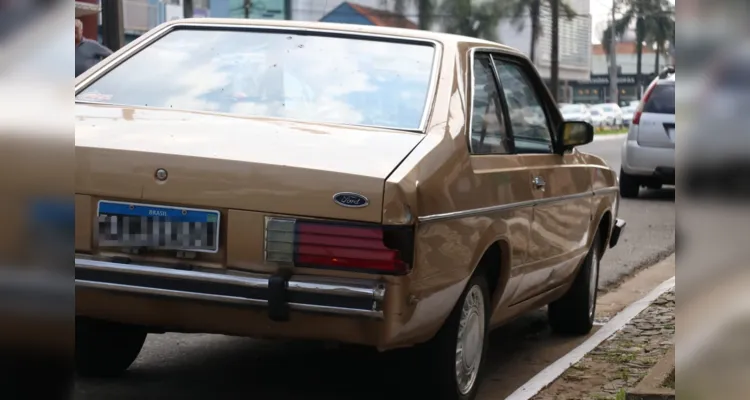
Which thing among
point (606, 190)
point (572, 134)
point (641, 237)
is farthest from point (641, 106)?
point (572, 134)

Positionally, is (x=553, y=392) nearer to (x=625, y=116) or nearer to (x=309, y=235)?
(x=309, y=235)

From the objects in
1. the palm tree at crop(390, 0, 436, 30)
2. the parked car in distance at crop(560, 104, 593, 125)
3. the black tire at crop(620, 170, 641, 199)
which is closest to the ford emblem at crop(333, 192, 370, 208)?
the black tire at crop(620, 170, 641, 199)

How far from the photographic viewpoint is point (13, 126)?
1.45 m

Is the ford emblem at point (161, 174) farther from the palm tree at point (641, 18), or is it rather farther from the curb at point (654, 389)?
the palm tree at point (641, 18)

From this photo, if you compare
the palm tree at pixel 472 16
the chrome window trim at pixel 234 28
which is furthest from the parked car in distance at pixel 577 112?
the chrome window trim at pixel 234 28

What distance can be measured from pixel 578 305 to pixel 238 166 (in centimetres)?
314

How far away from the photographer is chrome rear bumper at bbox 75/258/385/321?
3947mm

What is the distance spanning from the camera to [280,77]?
4.95 m

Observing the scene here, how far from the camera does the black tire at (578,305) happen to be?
6.57 m

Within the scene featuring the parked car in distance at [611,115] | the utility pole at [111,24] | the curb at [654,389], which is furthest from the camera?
the parked car in distance at [611,115]

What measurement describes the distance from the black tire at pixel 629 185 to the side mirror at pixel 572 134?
9.98 m

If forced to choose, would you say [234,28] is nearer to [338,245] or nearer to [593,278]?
[338,245]

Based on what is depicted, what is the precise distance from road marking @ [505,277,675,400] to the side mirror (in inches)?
43.3

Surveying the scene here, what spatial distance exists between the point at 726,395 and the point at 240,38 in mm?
3737
